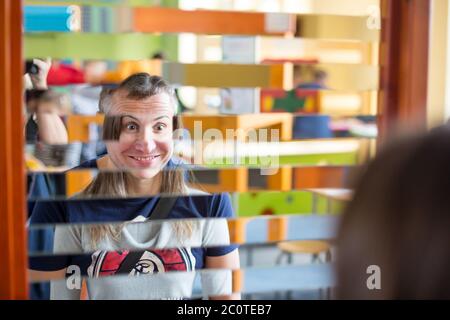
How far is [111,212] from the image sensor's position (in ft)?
5.46

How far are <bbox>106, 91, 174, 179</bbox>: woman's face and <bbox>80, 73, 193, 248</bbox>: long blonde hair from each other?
0.01 m

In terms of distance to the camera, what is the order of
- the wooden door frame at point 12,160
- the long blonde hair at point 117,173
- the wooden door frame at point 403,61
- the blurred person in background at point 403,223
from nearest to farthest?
1. the blurred person in background at point 403,223
2. the wooden door frame at point 12,160
3. the long blonde hair at point 117,173
4. the wooden door frame at point 403,61

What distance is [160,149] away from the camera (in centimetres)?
168

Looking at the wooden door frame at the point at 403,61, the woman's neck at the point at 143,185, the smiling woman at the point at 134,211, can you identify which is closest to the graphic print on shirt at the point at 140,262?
the smiling woman at the point at 134,211

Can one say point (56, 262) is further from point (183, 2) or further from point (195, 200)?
point (183, 2)

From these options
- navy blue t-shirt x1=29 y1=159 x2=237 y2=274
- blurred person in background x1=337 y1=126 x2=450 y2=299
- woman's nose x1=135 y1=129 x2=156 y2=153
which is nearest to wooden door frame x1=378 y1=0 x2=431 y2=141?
navy blue t-shirt x1=29 y1=159 x2=237 y2=274

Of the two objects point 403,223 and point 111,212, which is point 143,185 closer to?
point 111,212

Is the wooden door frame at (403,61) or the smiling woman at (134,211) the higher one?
the wooden door frame at (403,61)

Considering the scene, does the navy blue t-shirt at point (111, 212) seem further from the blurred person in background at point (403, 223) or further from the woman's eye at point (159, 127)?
the blurred person in background at point (403, 223)

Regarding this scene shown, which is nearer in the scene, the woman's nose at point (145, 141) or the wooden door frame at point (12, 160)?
the wooden door frame at point (12, 160)

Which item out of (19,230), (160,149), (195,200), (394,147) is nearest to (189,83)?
(160,149)

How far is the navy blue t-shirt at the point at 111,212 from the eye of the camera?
5.34ft

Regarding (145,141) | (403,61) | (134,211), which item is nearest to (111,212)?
(134,211)

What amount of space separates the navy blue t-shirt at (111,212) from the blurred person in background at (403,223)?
43.2 inches
